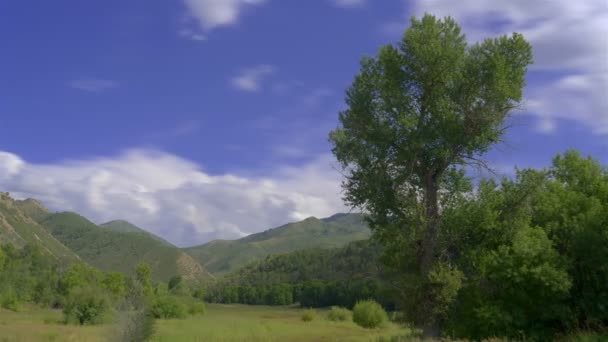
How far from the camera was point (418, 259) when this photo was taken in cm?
2034

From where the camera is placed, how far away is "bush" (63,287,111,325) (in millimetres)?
60031

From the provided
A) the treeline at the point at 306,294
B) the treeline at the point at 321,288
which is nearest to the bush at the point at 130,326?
the treeline at the point at 321,288

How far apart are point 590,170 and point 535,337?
32.4 feet

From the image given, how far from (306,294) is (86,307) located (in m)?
80.4

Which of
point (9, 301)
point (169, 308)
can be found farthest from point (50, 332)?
point (9, 301)

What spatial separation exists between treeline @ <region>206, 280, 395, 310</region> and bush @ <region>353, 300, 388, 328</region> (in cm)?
3590

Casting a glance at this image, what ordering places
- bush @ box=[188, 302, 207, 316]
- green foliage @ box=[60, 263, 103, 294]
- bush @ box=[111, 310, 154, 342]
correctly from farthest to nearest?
green foliage @ box=[60, 263, 103, 294]
bush @ box=[188, 302, 207, 316]
bush @ box=[111, 310, 154, 342]

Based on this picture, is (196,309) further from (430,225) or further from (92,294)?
(430,225)

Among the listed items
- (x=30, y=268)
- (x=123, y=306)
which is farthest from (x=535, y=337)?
(x=30, y=268)

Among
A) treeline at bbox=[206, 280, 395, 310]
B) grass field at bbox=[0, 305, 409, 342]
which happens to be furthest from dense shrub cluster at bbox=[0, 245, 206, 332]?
treeline at bbox=[206, 280, 395, 310]

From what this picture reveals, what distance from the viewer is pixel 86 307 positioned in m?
60.5

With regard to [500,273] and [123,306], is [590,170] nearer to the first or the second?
[500,273]

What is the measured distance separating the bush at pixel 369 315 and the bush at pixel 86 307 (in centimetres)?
2945

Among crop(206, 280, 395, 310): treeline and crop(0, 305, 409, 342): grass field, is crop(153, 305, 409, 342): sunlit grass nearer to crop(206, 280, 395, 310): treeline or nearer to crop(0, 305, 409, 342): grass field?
crop(0, 305, 409, 342): grass field
